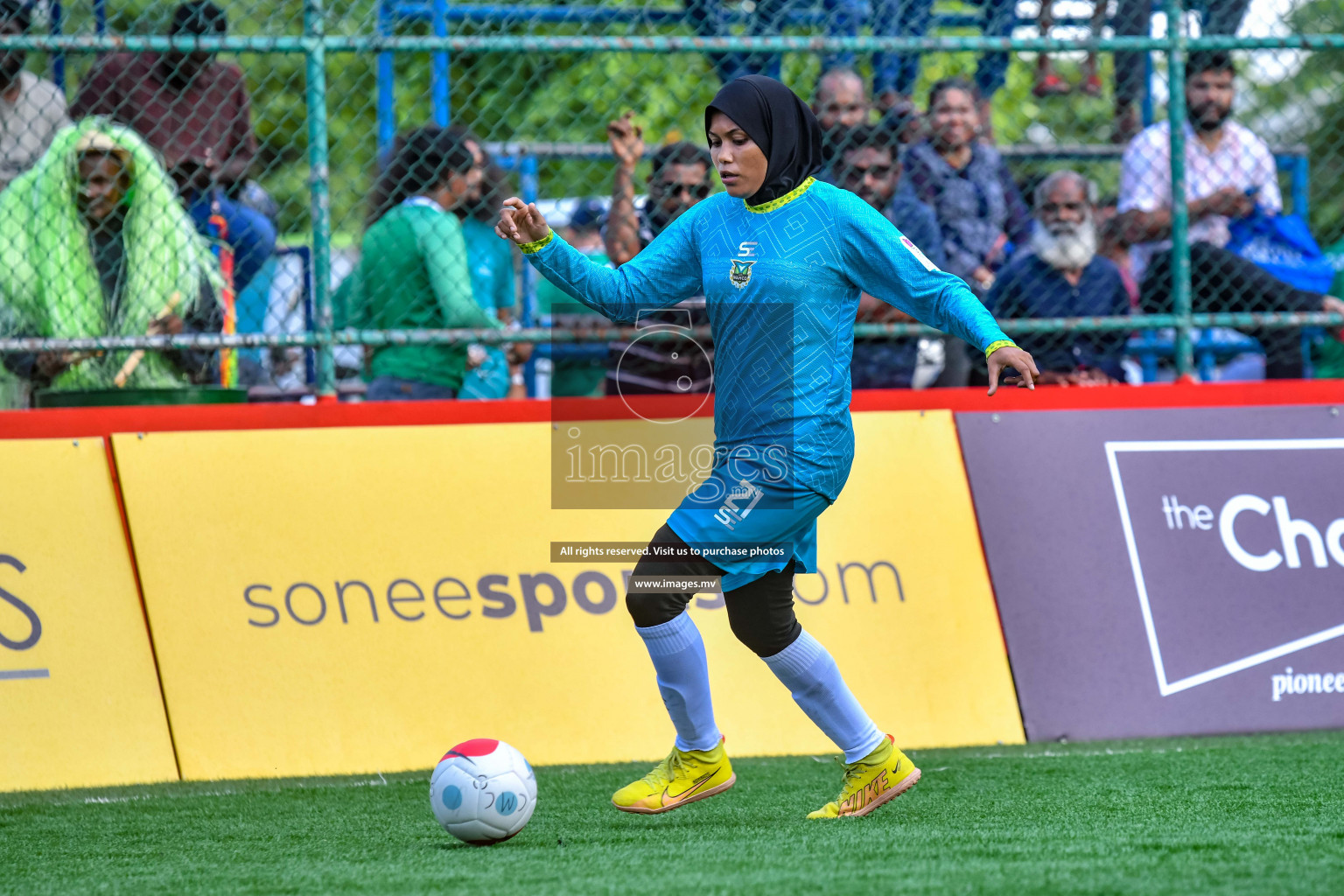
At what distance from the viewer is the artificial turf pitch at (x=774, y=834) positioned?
10.1ft

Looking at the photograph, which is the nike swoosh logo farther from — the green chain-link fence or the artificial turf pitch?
the green chain-link fence

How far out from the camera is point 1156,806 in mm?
3930

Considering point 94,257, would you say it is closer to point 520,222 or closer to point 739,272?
point 520,222

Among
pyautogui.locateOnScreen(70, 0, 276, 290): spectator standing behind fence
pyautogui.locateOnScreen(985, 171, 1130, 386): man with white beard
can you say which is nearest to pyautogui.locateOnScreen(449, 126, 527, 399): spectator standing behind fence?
pyautogui.locateOnScreen(70, 0, 276, 290): spectator standing behind fence

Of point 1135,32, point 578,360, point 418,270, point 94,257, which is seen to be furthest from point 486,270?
point 1135,32

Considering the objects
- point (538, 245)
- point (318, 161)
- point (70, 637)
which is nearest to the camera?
point (538, 245)

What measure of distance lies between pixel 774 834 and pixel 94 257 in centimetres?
357

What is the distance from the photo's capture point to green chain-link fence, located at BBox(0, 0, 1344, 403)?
18.1 feet

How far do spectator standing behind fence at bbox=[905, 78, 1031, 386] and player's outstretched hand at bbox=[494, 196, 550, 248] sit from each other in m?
2.77

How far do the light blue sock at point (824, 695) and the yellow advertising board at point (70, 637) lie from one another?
2389 mm

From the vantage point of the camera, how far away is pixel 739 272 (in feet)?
13.0

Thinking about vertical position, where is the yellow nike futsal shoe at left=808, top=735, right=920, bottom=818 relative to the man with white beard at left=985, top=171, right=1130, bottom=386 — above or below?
below

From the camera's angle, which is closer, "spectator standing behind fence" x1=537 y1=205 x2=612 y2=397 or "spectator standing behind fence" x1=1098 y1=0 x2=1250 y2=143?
"spectator standing behind fence" x1=537 y1=205 x2=612 y2=397

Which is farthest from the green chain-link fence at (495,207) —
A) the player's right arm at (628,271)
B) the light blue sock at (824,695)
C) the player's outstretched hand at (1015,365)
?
the player's outstretched hand at (1015,365)
